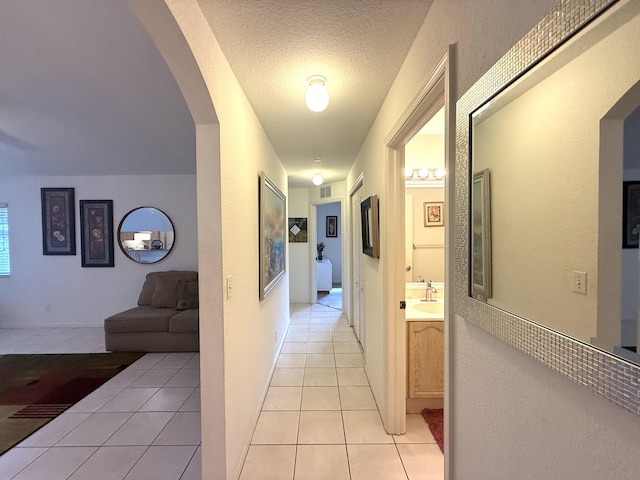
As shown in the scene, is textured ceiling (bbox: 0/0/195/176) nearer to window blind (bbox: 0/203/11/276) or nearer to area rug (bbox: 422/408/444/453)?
window blind (bbox: 0/203/11/276)

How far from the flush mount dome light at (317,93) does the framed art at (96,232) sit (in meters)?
4.26

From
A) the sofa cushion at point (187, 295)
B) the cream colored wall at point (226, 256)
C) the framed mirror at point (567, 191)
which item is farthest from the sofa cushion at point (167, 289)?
the framed mirror at point (567, 191)

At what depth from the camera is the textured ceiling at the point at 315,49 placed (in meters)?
1.16

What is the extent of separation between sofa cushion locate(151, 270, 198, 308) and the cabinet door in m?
3.18

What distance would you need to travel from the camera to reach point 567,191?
54 centimetres

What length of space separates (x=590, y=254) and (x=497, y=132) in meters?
0.40

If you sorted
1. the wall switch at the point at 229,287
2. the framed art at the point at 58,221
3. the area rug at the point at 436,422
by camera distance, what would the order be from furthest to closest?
the framed art at the point at 58,221 → the area rug at the point at 436,422 → the wall switch at the point at 229,287

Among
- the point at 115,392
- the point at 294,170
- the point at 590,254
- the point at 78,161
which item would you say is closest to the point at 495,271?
the point at 590,254

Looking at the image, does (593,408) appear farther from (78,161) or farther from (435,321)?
(78,161)

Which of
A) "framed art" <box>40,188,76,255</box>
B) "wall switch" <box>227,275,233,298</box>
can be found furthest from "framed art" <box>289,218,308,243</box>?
"wall switch" <box>227,275,233,298</box>

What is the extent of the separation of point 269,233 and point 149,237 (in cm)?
291

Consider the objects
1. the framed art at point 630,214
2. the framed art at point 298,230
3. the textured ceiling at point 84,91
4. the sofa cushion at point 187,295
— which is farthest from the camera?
the framed art at point 298,230

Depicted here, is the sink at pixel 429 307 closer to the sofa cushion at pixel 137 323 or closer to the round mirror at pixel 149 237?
the sofa cushion at pixel 137 323

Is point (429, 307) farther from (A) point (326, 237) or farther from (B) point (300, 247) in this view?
(A) point (326, 237)
